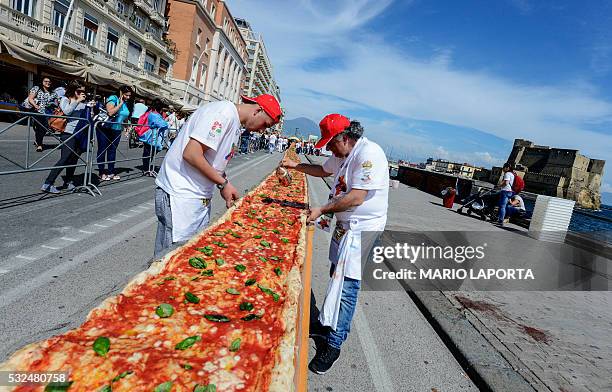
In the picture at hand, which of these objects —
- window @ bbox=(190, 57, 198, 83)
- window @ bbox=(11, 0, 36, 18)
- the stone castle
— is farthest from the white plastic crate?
the stone castle

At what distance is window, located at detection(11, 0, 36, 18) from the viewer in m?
24.0

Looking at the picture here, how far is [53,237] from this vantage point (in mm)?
5172

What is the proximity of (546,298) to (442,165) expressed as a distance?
14242 cm

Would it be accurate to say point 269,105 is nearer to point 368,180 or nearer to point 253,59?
point 368,180

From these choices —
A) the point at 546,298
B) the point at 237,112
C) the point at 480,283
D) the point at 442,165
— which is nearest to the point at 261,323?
the point at 237,112

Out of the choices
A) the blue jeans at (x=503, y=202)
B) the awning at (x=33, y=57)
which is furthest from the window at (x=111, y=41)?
the blue jeans at (x=503, y=202)

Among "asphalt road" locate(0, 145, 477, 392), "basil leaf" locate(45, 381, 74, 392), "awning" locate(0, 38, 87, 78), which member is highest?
"awning" locate(0, 38, 87, 78)

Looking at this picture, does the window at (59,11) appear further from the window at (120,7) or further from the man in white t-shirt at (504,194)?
the man in white t-shirt at (504,194)

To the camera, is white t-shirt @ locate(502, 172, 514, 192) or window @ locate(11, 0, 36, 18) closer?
white t-shirt @ locate(502, 172, 514, 192)

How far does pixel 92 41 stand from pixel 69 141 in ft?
105

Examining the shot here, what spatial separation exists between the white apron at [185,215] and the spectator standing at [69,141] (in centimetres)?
572

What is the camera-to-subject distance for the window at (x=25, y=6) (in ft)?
78.7

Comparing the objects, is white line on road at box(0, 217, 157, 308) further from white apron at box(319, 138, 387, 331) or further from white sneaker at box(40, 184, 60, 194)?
white apron at box(319, 138, 387, 331)

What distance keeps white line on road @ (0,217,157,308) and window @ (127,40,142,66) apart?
133ft
